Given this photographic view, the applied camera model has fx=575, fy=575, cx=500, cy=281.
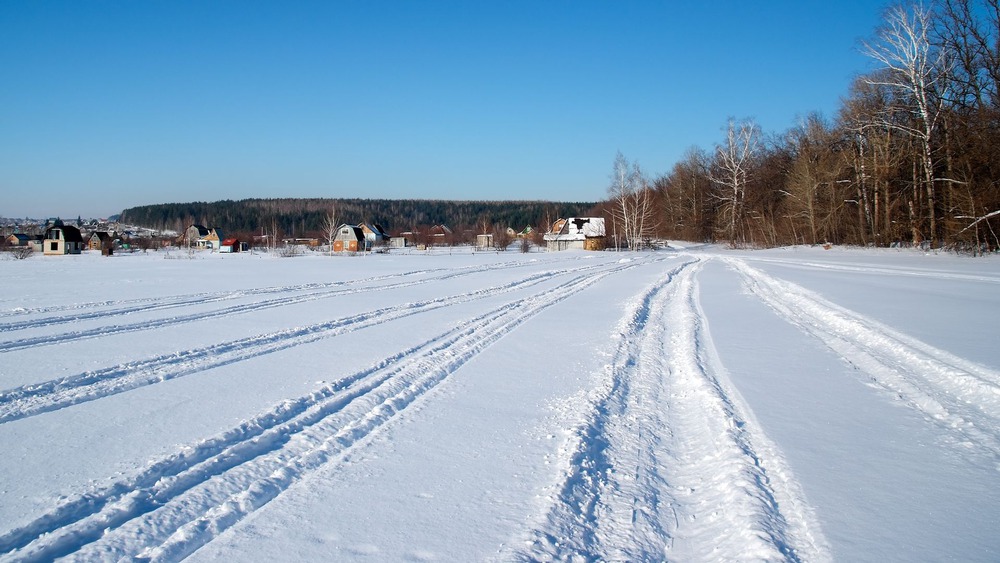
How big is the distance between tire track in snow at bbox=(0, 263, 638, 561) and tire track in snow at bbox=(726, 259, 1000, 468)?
4.70 meters

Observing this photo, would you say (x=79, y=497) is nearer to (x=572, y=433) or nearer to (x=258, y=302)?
(x=572, y=433)

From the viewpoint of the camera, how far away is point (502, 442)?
4.48m

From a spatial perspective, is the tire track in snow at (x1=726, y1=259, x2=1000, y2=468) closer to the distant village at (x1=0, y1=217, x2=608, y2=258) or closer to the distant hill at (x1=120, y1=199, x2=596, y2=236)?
the distant village at (x1=0, y1=217, x2=608, y2=258)

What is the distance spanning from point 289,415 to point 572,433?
2432 mm

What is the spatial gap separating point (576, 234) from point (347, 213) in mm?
108963

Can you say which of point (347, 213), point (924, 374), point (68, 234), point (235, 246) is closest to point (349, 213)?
point (347, 213)

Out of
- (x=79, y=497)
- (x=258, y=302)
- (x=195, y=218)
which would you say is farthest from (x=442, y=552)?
(x=195, y=218)

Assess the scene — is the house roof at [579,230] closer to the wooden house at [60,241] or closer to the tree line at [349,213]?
the wooden house at [60,241]

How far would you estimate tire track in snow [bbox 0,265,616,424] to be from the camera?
5.44m

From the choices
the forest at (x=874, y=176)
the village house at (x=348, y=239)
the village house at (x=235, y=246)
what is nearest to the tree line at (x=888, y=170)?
the forest at (x=874, y=176)

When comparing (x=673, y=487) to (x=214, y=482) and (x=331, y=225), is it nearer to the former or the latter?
(x=214, y=482)

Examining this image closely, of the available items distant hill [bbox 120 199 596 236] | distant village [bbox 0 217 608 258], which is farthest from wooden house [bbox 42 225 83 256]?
distant hill [bbox 120 199 596 236]

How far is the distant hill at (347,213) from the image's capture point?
508 feet

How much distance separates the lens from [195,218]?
16975cm
